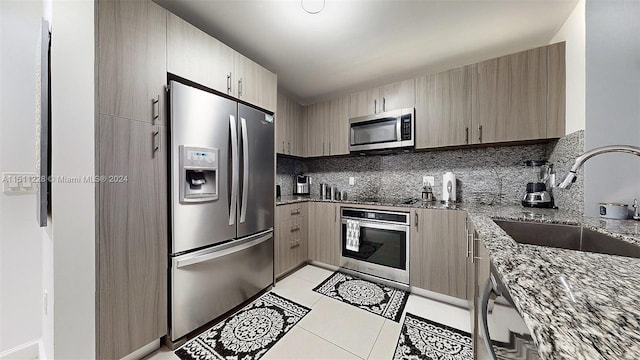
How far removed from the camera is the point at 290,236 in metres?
2.38

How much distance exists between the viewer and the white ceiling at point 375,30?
1.45 metres

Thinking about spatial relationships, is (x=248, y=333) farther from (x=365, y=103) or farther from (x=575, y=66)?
(x=575, y=66)

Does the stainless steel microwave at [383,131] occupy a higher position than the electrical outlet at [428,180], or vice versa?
the stainless steel microwave at [383,131]

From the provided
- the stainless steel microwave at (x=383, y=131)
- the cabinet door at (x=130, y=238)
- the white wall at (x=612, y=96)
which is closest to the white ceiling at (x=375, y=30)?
the white wall at (x=612, y=96)

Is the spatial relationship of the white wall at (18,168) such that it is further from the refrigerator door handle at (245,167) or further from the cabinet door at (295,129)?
the cabinet door at (295,129)

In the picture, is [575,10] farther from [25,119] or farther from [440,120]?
[25,119]

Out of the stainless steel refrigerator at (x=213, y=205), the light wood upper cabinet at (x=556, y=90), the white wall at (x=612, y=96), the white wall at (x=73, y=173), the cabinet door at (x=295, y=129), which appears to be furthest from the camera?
the cabinet door at (x=295, y=129)

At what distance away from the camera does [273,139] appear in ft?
6.88

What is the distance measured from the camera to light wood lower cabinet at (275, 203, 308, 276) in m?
2.23

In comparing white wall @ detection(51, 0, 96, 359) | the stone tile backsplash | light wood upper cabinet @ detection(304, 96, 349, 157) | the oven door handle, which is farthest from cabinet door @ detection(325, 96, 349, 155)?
white wall @ detection(51, 0, 96, 359)

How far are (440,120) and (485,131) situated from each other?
390mm

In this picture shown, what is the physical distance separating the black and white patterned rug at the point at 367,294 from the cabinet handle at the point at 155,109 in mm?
1929

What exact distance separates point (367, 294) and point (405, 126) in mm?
1740

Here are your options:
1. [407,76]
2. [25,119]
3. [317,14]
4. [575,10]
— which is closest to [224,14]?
[317,14]
